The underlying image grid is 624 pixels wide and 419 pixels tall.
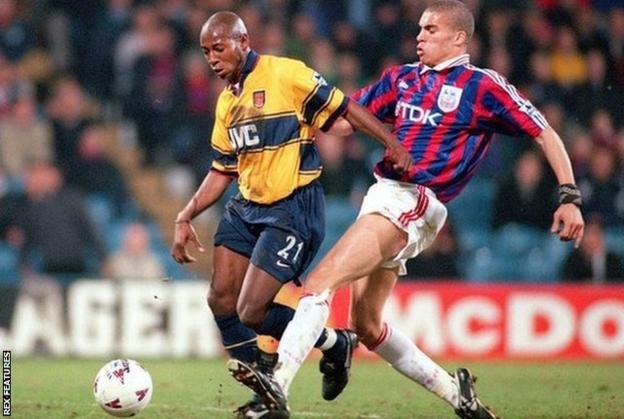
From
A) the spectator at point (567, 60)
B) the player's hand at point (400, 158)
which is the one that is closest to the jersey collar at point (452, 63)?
the player's hand at point (400, 158)

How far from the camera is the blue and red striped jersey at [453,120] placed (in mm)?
7148

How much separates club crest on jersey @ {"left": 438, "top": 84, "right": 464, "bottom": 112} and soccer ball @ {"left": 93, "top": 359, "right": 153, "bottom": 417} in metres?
2.14

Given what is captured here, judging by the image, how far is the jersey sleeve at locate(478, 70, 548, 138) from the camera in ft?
23.2

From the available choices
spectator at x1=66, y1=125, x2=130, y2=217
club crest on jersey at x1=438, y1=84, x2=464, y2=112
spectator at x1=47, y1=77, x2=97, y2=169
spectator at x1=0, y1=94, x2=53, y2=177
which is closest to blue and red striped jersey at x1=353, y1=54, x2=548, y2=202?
club crest on jersey at x1=438, y1=84, x2=464, y2=112

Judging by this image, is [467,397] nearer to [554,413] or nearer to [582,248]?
[554,413]

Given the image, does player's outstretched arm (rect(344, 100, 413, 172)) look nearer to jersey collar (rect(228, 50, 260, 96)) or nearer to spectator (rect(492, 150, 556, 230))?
jersey collar (rect(228, 50, 260, 96))

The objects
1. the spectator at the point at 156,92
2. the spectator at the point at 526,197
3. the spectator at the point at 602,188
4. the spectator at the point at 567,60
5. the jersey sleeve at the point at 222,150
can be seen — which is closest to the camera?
the jersey sleeve at the point at 222,150

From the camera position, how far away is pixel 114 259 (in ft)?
45.8

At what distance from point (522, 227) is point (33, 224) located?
16.5 ft

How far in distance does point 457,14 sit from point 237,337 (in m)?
2.12

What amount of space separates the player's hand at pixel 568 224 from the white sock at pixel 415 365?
110 centimetres

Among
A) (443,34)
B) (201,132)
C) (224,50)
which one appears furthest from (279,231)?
(201,132)

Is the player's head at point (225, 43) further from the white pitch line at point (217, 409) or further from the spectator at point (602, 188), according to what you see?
the spectator at point (602, 188)

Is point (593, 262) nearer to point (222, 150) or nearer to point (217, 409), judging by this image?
point (217, 409)
